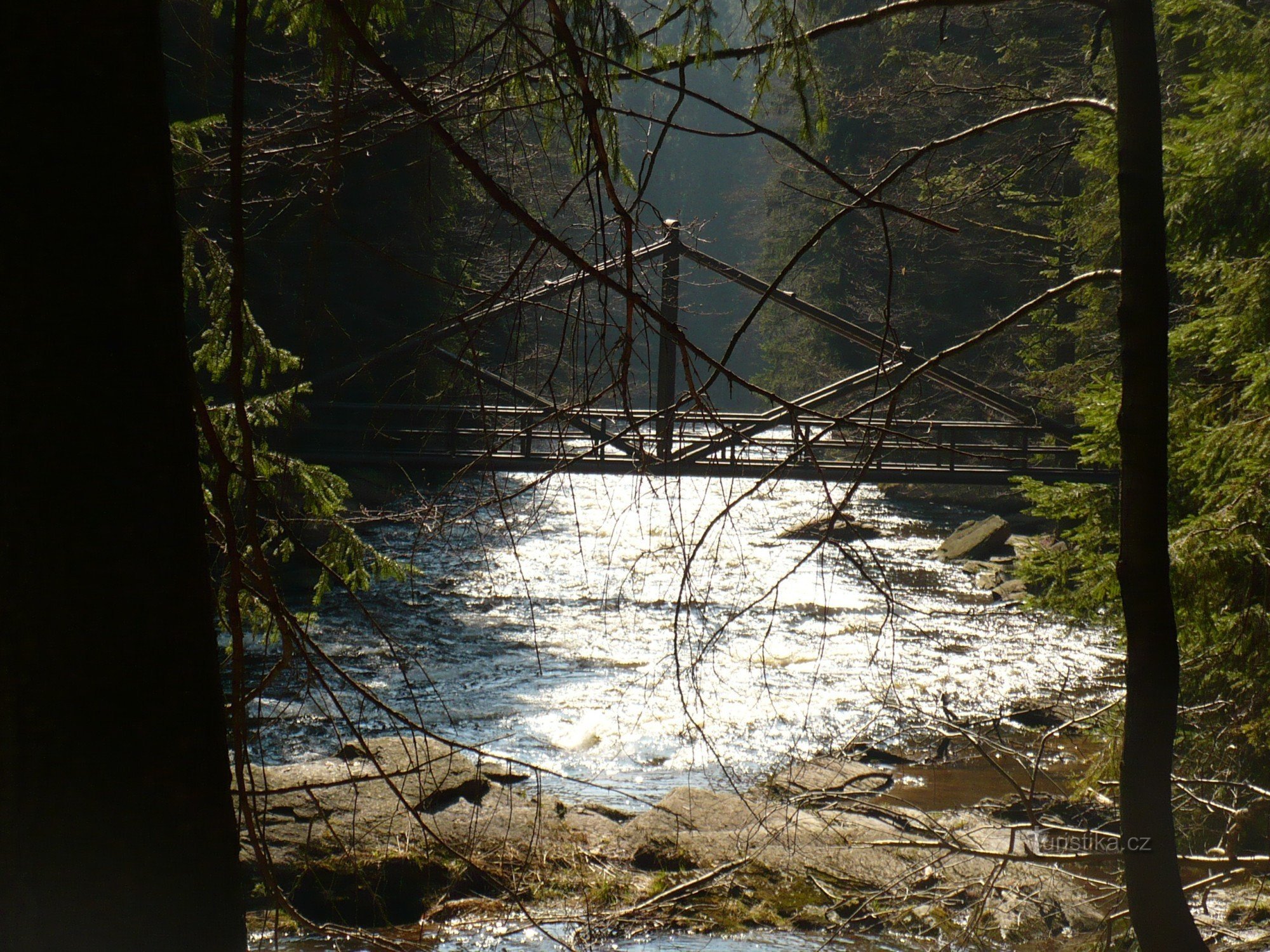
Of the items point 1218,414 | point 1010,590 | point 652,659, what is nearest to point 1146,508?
point 1218,414

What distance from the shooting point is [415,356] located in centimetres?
244

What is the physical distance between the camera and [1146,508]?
8.79 feet

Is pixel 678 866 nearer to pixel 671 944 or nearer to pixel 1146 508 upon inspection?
pixel 671 944

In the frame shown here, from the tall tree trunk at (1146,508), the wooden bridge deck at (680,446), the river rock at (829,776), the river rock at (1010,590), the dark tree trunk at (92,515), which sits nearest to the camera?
the dark tree trunk at (92,515)

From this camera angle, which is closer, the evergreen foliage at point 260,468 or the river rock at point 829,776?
the evergreen foliage at point 260,468

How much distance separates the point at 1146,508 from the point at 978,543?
1463 centimetres

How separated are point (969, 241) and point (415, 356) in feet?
50.1

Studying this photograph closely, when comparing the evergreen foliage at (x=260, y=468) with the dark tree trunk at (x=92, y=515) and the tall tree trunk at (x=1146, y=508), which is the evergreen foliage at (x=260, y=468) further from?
the tall tree trunk at (x=1146, y=508)

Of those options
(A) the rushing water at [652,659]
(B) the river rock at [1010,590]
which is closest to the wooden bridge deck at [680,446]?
(A) the rushing water at [652,659]

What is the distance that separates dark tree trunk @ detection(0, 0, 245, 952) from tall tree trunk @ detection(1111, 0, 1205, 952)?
222 centimetres

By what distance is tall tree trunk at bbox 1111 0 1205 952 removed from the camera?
266 cm

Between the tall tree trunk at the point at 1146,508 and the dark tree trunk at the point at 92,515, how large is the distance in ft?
7.29

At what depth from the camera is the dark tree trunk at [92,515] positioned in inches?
57.7

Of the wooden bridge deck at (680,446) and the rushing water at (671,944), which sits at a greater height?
the wooden bridge deck at (680,446)
